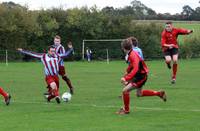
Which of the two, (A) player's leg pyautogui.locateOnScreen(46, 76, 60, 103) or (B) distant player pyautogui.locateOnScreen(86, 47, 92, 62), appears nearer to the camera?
(A) player's leg pyautogui.locateOnScreen(46, 76, 60, 103)

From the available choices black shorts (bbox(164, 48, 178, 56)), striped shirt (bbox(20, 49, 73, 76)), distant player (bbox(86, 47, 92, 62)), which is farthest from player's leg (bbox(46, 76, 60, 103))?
distant player (bbox(86, 47, 92, 62))

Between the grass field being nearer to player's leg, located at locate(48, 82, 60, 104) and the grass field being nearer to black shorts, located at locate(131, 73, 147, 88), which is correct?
player's leg, located at locate(48, 82, 60, 104)

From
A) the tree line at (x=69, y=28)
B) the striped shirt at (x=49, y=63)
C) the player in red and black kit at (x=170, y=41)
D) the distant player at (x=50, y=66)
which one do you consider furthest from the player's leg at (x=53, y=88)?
the tree line at (x=69, y=28)

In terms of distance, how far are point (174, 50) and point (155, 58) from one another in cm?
4346

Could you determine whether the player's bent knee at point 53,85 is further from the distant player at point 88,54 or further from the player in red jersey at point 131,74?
the distant player at point 88,54

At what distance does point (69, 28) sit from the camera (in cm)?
6881

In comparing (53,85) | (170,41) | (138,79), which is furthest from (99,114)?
(170,41)

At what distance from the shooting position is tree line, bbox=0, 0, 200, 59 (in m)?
64.9

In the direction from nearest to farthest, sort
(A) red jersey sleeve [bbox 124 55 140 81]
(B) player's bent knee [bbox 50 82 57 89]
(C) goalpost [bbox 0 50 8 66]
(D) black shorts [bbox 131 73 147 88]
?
(A) red jersey sleeve [bbox 124 55 140 81], (D) black shorts [bbox 131 73 147 88], (B) player's bent knee [bbox 50 82 57 89], (C) goalpost [bbox 0 50 8 66]

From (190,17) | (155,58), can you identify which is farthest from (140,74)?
(190,17)

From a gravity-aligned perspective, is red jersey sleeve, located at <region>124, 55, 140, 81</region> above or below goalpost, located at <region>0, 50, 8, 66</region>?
above

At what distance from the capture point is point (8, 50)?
207 feet

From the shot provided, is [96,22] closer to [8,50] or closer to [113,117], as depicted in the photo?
[8,50]

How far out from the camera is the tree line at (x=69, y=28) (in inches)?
2554
